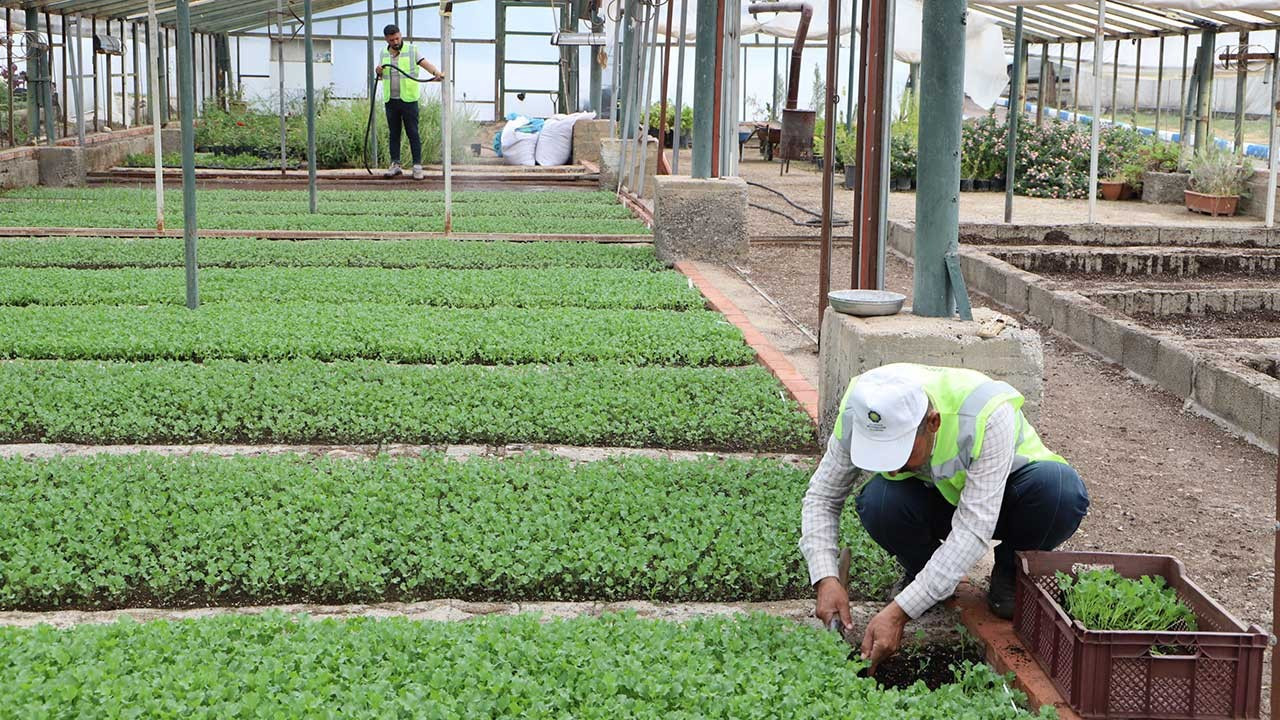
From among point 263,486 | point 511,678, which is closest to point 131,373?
point 263,486

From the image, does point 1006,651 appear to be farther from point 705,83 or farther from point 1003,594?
point 705,83

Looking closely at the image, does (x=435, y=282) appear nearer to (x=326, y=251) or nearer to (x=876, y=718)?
(x=326, y=251)

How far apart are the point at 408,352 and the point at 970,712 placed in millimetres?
4766

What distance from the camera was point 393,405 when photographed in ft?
21.3

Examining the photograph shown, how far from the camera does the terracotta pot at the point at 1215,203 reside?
656 inches

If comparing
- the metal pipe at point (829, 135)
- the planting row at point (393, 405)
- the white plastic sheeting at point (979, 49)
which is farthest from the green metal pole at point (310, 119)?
the metal pipe at point (829, 135)

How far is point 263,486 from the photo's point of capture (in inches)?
204

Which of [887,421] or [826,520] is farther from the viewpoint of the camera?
[826,520]

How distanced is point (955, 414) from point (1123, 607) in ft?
2.24

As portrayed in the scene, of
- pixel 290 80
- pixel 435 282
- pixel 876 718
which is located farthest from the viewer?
pixel 290 80

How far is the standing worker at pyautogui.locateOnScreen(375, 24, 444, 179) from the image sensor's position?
1758 centimetres

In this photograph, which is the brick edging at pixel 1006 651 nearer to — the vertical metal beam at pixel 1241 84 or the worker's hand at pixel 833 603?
the worker's hand at pixel 833 603

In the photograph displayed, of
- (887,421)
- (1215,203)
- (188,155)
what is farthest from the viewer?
(1215,203)

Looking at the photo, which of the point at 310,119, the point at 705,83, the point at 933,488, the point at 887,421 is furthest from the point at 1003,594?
the point at 310,119
